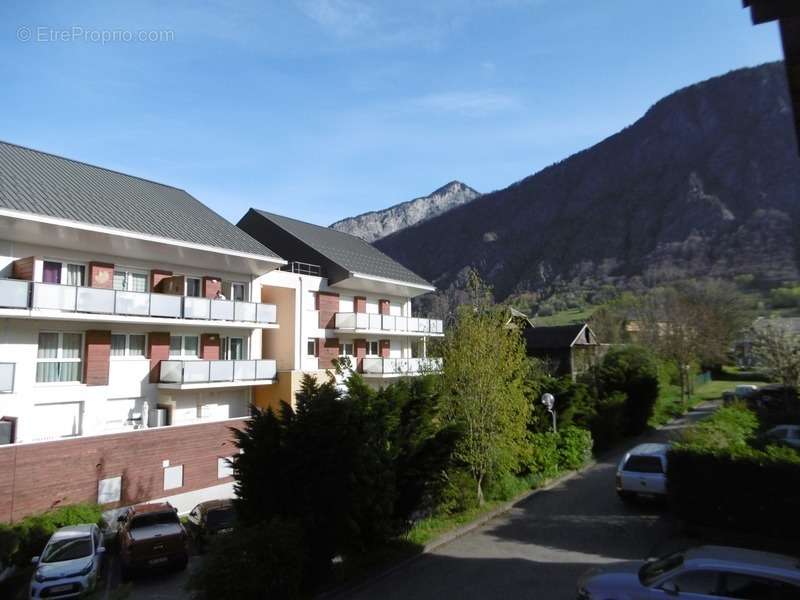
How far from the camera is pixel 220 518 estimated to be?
15.4 m

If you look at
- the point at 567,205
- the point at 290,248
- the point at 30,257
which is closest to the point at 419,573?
the point at 30,257

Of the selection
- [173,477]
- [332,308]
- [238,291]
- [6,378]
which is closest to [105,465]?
[173,477]

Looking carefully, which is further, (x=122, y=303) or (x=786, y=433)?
(x=786, y=433)

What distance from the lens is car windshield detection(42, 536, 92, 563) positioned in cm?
1237

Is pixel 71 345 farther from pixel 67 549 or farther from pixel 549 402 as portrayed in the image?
pixel 549 402

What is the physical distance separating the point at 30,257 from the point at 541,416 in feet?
61.3

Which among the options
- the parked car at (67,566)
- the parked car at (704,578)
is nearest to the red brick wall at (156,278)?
the parked car at (67,566)

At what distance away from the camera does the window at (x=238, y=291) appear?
24266 millimetres

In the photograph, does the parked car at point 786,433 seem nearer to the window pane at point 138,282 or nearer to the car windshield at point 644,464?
the car windshield at point 644,464

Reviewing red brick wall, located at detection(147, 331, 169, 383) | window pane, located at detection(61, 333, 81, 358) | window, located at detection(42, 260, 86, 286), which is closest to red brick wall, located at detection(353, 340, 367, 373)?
red brick wall, located at detection(147, 331, 169, 383)

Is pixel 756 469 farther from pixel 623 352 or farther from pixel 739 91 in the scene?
pixel 739 91

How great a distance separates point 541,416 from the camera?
2120cm

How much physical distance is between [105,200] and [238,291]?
6.40 meters

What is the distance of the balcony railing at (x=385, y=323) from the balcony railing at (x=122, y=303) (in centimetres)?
571
